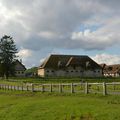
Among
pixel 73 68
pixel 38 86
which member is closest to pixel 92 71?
pixel 73 68

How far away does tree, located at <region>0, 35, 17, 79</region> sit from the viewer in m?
125

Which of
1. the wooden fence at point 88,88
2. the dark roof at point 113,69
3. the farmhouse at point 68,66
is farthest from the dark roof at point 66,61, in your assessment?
the wooden fence at point 88,88

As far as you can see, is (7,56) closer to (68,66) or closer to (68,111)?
(68,66)

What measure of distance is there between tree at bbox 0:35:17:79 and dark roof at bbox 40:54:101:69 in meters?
19.3

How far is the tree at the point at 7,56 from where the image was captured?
410 ft

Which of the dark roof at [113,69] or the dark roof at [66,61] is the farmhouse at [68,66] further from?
the dark roof at [113,69]

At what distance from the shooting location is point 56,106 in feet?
86.5

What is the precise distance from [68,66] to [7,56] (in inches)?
1167

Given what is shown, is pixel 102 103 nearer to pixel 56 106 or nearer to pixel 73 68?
pixel 56 106

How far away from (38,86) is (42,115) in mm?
30528

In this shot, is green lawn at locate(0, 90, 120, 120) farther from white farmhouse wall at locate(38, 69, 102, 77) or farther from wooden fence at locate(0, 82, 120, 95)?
white farmhouse wall at locate(38, 69, 102, 77)

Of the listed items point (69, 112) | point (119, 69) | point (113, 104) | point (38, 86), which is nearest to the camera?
point (69, 112)

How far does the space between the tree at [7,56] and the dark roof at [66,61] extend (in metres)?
19.3

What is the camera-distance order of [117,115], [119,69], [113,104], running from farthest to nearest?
[119,69]
[113,104]
[117,115]
